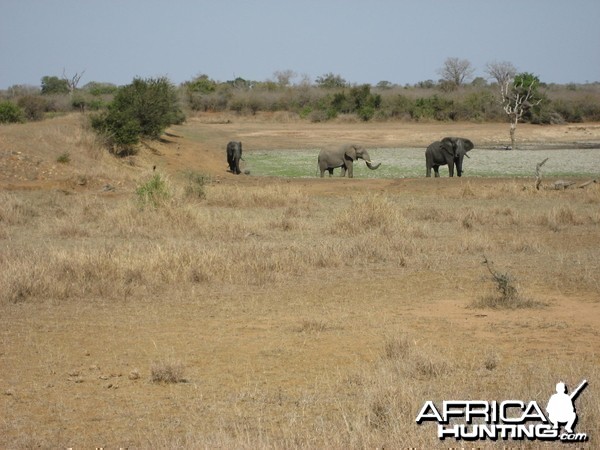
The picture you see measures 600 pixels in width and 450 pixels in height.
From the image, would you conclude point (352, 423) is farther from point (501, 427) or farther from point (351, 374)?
point (351, 374)

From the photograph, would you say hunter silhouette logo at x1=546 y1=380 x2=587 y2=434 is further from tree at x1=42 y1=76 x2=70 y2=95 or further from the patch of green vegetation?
→ tree at x1=42 y1=76 x2=70 y2=95

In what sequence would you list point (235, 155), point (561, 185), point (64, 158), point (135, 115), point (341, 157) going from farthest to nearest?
point (135, 115), point (235, 155), point (341, 157), point (64, 158), point (561, 185)

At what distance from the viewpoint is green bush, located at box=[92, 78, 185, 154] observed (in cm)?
3369

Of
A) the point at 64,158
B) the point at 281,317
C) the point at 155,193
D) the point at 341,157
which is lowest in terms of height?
the point at 281,317

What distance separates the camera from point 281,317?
10.9 m

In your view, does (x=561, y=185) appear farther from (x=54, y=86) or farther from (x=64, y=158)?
(x=54, y=86)

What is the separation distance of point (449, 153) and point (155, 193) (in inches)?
629

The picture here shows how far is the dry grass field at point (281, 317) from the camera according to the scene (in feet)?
23.0

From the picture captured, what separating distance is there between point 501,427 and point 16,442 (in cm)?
335

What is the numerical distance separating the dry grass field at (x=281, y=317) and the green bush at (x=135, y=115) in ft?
35.5

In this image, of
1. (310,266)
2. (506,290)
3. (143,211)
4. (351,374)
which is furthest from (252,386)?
(143,211)

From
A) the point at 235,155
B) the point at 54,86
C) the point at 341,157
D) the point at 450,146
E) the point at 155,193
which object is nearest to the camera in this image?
the point at 155,193

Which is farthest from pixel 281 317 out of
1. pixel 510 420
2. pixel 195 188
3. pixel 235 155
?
pixel 235 155

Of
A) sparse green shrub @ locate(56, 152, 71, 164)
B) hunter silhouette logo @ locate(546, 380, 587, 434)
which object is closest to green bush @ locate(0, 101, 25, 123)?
sparse green shrub @ locate(56, 152, 71, 164)
